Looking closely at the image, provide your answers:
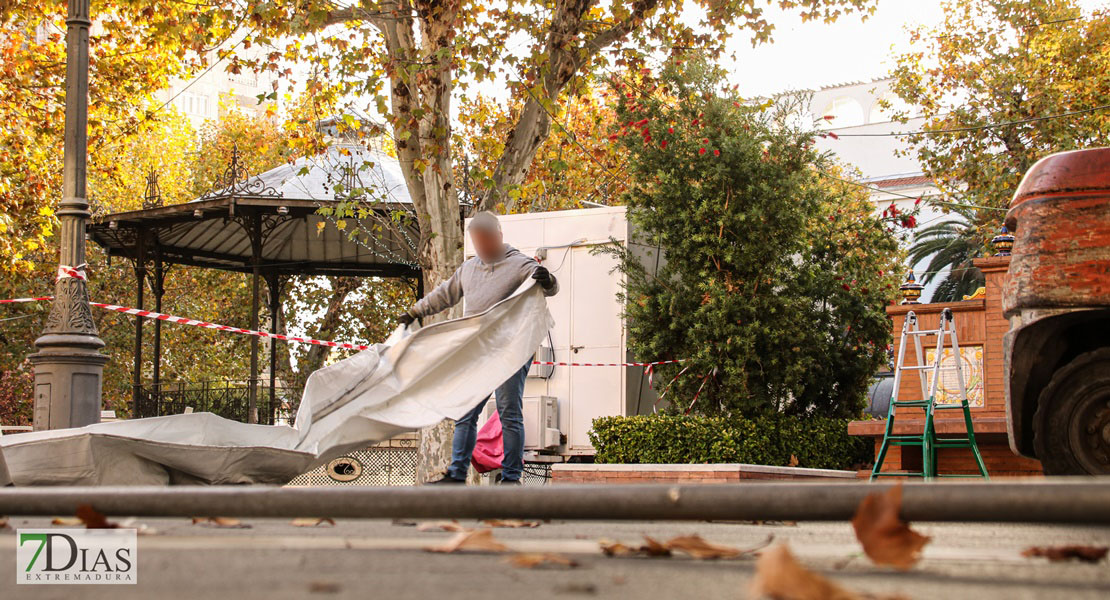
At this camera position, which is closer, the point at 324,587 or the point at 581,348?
the point at 324,587

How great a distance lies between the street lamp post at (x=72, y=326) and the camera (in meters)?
9.73

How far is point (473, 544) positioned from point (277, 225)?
64.3ft

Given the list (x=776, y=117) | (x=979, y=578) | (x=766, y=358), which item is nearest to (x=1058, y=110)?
(x=776, y=117)

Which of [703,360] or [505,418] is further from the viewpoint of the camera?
[703,360]

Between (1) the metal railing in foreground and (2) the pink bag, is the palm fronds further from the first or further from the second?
(1) the metal railing in foreground

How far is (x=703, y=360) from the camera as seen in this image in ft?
40.7

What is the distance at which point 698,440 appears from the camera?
11.7m

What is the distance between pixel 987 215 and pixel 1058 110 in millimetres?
3162

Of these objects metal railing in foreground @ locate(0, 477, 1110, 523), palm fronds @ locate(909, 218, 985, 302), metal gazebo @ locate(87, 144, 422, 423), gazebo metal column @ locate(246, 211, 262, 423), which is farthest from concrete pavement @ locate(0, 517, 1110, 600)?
palm fronds @ locate(909, 218, 985, 302)

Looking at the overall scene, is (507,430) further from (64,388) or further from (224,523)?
(64,388)

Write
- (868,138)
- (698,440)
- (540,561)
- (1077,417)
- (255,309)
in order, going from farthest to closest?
(868,138), (255,309), (698,440), (1077,417), (540,561)

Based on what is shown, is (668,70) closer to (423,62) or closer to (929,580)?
(423,62)

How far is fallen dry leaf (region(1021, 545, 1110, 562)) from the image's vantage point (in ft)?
9.73

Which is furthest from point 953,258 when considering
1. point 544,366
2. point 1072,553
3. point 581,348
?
point 1072,553
